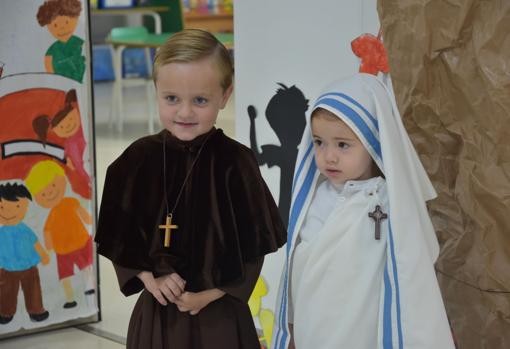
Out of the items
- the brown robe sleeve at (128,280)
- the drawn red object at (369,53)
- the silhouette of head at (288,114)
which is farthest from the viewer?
the silhouette of head at (288,114)

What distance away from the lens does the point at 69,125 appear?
9.11ft

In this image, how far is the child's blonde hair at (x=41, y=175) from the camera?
2.72 metres

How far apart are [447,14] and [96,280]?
1718 millimetres

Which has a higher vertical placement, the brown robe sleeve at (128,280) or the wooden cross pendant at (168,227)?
the wooden cross pendant at (168,227)

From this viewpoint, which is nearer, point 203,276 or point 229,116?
point 203,276

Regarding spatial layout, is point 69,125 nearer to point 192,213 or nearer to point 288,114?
point 288,114

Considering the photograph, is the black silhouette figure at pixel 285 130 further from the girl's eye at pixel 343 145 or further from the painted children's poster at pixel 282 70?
the girl's eye at pixel 343 145

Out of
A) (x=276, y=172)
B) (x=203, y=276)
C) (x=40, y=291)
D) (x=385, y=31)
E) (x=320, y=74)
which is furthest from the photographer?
(x=40, y=291)

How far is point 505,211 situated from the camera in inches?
69.2

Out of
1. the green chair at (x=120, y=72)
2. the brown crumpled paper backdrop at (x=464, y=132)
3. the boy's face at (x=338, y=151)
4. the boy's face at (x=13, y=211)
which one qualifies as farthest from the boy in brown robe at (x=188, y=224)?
the green chair at (x=120, y=72)

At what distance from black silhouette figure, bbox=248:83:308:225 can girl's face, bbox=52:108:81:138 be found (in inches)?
26.9

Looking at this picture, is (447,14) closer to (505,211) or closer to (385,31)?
(385,31)

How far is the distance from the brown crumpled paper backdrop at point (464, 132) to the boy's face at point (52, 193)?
137 cm

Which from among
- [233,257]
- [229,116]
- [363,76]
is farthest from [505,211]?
[229,116]
